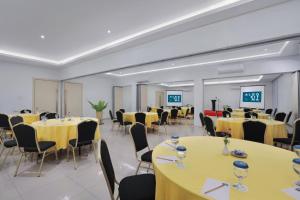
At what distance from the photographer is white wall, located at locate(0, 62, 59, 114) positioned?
6.36 meters

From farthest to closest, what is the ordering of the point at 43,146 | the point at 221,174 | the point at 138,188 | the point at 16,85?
1. the point at 16,85
2. the point at 43,146
3. the point at 138,188
4. the point at 221,174

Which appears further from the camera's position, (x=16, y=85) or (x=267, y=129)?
(x=16, y=85)

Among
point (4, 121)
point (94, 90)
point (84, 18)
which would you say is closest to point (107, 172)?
point (84, 18)

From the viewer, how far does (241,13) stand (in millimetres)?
3006

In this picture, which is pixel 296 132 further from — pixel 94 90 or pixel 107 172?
pixel 94 90

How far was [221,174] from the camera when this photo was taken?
1.26m

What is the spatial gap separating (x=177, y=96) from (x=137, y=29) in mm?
9620

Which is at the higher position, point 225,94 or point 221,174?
point 225,94

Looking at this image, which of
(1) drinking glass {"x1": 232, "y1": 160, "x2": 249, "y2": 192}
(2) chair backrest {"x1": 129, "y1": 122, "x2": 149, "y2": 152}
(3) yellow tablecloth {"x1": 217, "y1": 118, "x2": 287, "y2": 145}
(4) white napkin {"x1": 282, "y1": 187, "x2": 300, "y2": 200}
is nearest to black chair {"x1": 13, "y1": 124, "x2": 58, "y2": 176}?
(2) chair backrest {"x1": 129, "y1": 122, "x2": 149, "y2": 152}

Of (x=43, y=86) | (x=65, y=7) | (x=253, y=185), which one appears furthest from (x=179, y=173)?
(x=43, y=86)

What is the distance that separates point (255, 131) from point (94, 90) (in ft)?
29.7

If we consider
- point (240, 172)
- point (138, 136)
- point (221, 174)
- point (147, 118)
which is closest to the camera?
point (240, 172)

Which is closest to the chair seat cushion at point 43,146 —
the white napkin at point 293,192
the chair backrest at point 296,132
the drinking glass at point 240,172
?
the drinking glass at point 240,172

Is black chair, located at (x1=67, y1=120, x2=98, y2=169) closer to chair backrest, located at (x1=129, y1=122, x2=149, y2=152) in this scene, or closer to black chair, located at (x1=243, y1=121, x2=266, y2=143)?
chair backrest, located at (x1=129, y1=122, x2=149, y2=152)
